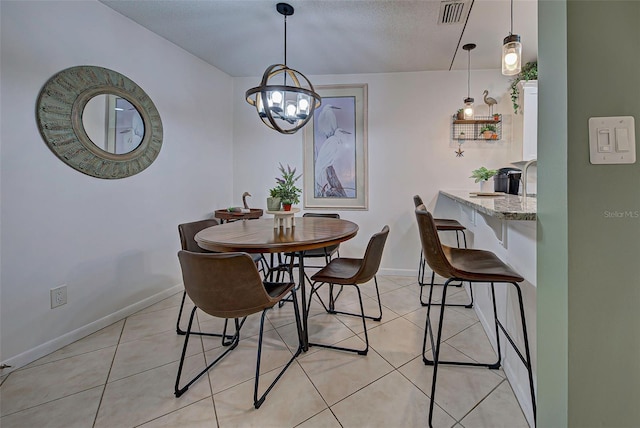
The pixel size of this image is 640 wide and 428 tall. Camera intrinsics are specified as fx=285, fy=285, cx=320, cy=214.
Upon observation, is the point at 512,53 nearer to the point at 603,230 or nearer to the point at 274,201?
the point at 603,230

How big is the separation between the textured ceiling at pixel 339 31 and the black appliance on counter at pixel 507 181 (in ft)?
4.10

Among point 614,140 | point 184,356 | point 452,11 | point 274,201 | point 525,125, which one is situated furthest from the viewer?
point 525,125

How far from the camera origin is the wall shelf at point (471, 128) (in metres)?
3.31

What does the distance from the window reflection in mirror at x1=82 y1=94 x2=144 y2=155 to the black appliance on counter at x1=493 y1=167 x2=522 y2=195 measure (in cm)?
322

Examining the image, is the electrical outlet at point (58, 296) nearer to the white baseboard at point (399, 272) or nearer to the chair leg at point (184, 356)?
the chair leg at point (184, 356)

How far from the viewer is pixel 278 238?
5.67 feet

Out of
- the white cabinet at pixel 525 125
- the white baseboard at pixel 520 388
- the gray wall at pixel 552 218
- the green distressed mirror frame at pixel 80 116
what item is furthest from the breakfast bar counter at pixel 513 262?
the green distressed mirror frame at pixel 80 116

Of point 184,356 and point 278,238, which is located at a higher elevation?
point 278,238

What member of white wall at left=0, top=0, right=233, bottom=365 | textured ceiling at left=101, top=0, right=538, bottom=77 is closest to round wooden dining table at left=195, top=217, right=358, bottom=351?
white wall at left=0, top=0, right=233, bottom=365

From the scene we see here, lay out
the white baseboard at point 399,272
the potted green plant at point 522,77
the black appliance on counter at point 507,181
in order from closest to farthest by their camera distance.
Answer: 1. the black appliance on counter at point 507,181
2. the potted green plant at point 522,77
3. the white baseboard at point 399,272

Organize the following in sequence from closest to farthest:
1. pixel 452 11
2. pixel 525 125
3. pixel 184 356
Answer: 1. pixel 184 356
2. pixel 452 11
3. pixel 525 125

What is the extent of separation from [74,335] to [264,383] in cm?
153

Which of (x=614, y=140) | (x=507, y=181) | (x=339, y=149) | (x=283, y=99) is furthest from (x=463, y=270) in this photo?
(x=339, y=149)

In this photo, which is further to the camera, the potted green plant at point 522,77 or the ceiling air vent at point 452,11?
the potted green plant at point 522,77
